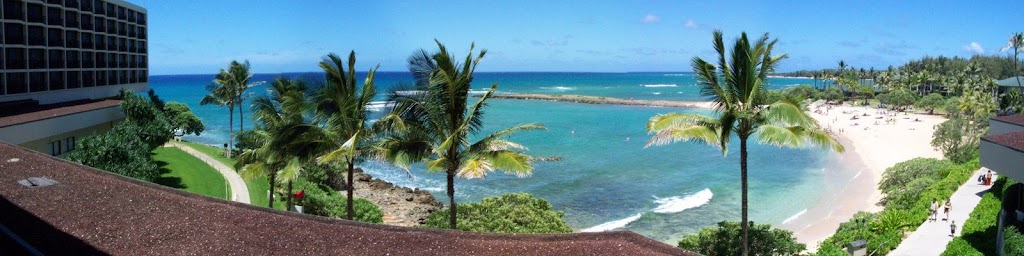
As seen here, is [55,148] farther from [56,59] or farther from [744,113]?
[744,113]

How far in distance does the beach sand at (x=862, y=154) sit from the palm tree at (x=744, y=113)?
1333cm

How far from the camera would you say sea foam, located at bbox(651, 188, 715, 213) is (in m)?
35.0

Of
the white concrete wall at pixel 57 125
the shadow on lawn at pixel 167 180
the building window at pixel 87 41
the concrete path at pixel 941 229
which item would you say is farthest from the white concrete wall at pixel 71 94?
the concrete path at pixel 941 229

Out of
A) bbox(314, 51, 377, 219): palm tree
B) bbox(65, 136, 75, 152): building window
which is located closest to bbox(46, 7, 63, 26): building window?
bbox(65, 136, 75, 152): building window

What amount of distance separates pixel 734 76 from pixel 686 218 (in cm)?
1885

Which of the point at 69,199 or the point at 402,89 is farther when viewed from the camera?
the point at 402,89

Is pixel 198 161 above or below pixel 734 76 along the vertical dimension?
below

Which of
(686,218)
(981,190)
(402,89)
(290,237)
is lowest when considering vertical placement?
(686,218)

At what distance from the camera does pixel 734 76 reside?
599 inches

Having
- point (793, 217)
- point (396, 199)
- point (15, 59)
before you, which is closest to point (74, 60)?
point (15, 59)

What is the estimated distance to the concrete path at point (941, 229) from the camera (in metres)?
20.4

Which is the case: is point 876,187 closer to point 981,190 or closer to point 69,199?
point 981,190

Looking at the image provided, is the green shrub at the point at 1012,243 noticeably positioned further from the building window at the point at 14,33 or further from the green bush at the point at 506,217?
the building window at the point at 14,33

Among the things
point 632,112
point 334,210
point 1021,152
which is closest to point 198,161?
point 334,210
